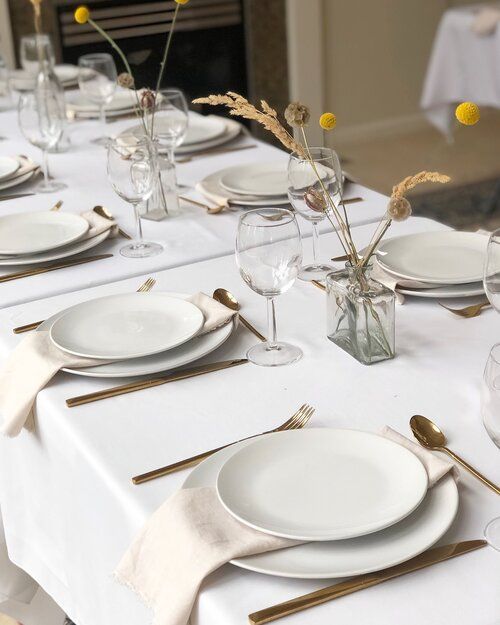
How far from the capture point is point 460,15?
13.8ft

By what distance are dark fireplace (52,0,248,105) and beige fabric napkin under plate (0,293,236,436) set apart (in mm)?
3587

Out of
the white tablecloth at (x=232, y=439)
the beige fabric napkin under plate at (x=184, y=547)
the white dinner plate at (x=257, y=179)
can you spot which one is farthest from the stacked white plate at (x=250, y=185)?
the beige fabric napkin under plate at (x=184, y=547)

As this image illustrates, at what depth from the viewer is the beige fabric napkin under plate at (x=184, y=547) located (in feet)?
2.79

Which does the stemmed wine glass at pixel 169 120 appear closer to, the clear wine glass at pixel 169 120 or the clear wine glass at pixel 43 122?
the clear wine glass at pixel 169 120

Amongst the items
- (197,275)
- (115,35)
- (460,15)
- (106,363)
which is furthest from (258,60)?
(106,363)

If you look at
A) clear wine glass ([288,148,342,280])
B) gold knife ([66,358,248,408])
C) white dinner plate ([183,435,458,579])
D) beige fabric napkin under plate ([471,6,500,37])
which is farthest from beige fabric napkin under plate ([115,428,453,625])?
beige fabric napkin under plate ([471,6,500,37])

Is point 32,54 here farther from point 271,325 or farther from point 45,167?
point 271,325

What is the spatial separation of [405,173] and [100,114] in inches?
104

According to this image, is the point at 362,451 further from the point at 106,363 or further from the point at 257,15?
the point at 257,15

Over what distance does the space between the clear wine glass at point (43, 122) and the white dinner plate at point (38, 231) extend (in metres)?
0.28

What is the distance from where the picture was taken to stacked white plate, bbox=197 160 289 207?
73.9 inches

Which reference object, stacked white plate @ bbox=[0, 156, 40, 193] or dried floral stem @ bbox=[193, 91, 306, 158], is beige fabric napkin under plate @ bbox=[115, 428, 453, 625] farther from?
stacked white plate @ bbox=[0, 156, 40, 193]

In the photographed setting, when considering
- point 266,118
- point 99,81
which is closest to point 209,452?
point 266,118

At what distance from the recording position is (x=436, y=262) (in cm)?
149
